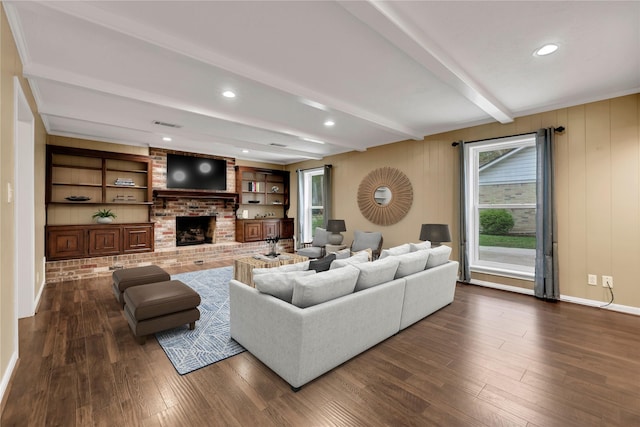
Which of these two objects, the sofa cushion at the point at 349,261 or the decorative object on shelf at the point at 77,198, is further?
the decorative object on shelf at the point at 77,198

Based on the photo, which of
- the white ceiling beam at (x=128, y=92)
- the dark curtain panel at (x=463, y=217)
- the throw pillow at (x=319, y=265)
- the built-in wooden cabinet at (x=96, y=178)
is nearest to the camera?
the white ceiling beam at (x=128, y=92)

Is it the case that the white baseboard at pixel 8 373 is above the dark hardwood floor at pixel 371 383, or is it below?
above

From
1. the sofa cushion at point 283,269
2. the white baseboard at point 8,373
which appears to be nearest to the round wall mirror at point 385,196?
the sofa cushion at point 283,269

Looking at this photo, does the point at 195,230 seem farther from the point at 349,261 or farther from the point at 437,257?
the point at 437,257

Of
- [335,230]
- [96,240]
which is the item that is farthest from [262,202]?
[96,240]

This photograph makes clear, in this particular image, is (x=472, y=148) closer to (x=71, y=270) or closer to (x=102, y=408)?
(x=102, y=408)

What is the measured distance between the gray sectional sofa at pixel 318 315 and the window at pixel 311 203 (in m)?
A: 5.17

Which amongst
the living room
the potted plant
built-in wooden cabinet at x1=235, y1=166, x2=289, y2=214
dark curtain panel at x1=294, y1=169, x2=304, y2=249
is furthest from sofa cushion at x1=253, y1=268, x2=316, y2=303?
dark curtain panel at x1=294, y1=169, x2=304, y2=249

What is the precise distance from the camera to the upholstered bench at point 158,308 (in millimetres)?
2637

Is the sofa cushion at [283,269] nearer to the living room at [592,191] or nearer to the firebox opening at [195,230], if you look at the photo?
the living room at [592,191]

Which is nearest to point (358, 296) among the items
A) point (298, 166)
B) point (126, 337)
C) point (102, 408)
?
point (102, 408)

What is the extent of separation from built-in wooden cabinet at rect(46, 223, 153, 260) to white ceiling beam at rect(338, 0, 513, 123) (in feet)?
18.9

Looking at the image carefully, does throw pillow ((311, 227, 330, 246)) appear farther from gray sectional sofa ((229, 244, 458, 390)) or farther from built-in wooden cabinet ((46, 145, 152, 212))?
built-in wooden cabinet ((46, 145, 152, 212))

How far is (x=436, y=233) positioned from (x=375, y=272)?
7.21 ft
